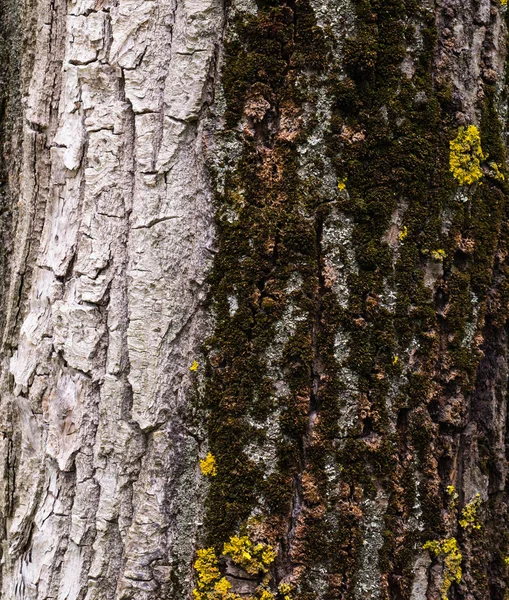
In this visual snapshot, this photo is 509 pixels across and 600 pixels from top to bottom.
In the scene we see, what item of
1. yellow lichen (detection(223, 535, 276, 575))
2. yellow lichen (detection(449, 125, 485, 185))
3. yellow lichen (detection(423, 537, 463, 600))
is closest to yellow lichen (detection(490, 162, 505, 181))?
yellow lichen (detection(449, 125, 485, 185))

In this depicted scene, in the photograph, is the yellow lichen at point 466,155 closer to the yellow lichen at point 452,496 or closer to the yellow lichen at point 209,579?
the yellow lichen at point 452,496

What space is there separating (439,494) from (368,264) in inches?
23.1

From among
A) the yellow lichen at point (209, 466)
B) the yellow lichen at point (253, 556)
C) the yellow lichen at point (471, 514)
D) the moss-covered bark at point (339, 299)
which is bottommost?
the yellow lichen at point (253, 556)

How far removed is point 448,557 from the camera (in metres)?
1.36

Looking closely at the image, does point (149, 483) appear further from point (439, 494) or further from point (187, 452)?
point (439, 494)

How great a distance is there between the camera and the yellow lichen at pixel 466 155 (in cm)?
139

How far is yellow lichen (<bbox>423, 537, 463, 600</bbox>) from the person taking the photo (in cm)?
135

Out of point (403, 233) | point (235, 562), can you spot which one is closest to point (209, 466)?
point (235, 562)

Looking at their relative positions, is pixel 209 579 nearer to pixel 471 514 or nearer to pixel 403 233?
pixel 471 514

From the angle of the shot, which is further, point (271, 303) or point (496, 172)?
point (496, 172)

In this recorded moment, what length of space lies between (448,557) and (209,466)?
0.63m

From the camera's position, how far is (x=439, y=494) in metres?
1.36

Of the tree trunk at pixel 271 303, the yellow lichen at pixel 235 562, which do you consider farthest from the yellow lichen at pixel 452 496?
the yellow lichen at pixel 235 562

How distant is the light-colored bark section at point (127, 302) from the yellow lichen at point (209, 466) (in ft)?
0.09
